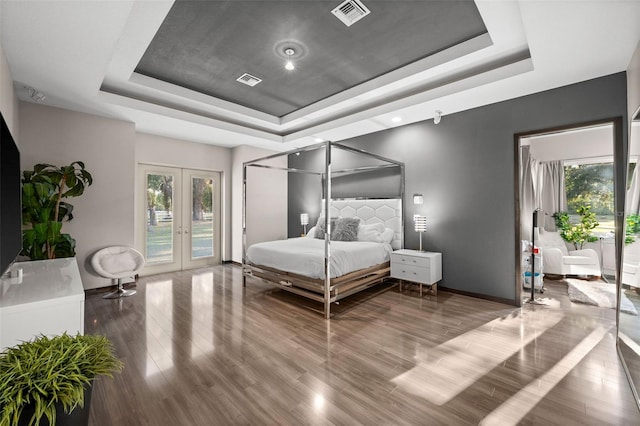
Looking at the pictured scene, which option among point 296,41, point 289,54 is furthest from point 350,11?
point 289,54

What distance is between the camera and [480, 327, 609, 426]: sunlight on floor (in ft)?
5.47

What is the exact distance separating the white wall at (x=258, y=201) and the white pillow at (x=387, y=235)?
289 cm

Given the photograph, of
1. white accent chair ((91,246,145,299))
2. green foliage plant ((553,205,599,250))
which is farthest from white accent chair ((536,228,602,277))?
white accent chair ((91,246,145,299))

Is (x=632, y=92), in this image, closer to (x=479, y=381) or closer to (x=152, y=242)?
(x=479, y=381)

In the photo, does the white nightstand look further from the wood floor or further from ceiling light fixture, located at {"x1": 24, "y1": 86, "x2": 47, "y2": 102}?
ceiling light fixture, located at {"x1": 24, "y1": 86, "x2": 47, "y2": 102}

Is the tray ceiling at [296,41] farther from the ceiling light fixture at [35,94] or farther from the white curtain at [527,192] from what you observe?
the white curtain at [527,192]

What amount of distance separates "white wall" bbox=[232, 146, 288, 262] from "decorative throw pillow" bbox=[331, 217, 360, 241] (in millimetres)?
2083

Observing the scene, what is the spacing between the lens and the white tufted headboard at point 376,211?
4.81 meters

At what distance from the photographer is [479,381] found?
6.66 ft

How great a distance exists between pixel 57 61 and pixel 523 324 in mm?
5526

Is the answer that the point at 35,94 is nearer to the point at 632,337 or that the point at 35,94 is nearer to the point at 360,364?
the point at 360,364

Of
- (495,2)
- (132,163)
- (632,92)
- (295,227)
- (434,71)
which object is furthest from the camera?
(295,227)

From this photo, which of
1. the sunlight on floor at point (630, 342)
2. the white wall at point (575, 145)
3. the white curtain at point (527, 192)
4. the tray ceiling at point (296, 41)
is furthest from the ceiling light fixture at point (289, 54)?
the white wall at point (575, 145)

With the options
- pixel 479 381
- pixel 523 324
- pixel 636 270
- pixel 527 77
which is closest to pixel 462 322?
pixel 523 324
